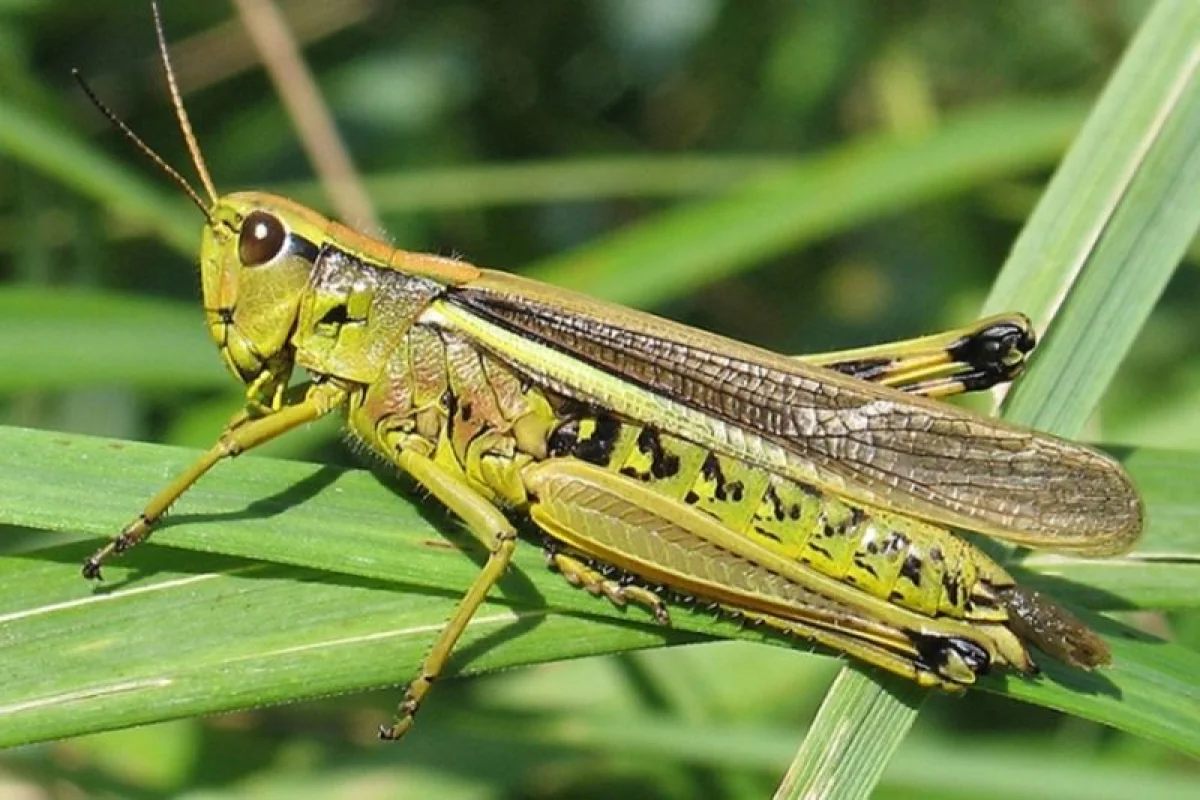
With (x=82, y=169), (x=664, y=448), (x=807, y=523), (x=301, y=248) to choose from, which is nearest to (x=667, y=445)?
(x=664, y=448)

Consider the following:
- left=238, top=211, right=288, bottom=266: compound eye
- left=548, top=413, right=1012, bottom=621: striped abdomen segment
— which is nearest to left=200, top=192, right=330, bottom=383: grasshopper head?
left=238, top=211, right=288, bottom=266: compound eye

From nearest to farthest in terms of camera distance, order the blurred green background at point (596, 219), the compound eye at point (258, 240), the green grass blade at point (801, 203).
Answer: the compound eye at point (258, 240)
the blurred green background at point (596, 219)
the green grass blade at point (801, 203)

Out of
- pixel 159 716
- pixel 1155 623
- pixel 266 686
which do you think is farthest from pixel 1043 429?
pixel 1155 623

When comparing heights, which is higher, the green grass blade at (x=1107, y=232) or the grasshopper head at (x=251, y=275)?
the green grass blade at (x=1107, y=232)

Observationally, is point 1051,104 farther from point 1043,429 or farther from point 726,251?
point 1043,429

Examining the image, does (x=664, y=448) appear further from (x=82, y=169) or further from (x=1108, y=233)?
(x=82, y=169)

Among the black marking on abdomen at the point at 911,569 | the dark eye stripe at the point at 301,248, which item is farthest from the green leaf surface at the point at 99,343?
the black marking on abdomen at the point at 911,569

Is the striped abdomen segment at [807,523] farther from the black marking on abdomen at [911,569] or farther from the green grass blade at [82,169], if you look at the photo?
the green grass blade at [82,169]
